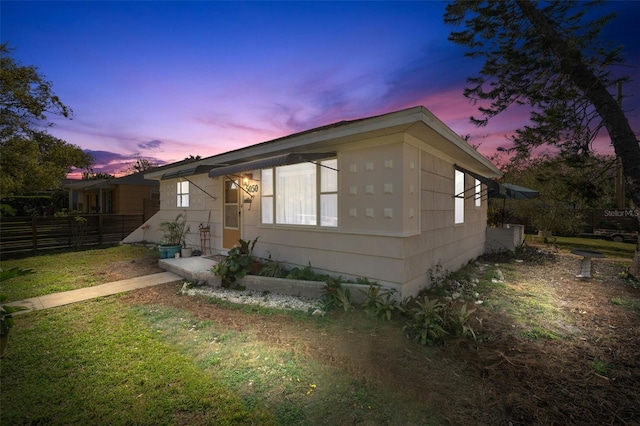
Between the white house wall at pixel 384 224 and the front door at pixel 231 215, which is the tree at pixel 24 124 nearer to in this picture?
the front door at pixel 231 215

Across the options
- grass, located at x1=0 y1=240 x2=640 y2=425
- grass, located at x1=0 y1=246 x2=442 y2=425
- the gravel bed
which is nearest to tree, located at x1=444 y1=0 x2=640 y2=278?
grass, located at x1=0 y1=240 x2=640 y2=425

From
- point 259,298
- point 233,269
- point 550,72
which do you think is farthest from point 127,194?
point 550,72

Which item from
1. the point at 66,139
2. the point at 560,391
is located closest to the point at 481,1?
the point at 560,391

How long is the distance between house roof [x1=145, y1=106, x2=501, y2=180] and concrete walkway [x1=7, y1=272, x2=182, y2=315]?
10.1 ft

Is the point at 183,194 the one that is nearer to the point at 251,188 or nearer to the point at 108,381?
the point at 251,188

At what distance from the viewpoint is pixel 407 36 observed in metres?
6.46

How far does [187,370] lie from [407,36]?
7605 millimetres

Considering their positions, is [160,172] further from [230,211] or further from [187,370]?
[187,370]

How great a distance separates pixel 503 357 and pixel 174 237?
8.24 m

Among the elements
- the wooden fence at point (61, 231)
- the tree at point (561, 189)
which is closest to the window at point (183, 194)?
the wooden fence at point (61, 231)

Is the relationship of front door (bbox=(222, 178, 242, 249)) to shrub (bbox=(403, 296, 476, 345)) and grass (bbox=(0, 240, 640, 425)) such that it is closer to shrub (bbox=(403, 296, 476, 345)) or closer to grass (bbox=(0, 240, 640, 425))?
grass (bbox=(0, 240, 640, 425))

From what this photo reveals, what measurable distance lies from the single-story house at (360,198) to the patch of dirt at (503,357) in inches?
45.8

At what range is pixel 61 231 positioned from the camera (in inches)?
374

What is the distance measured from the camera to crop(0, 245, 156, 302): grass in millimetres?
5105
